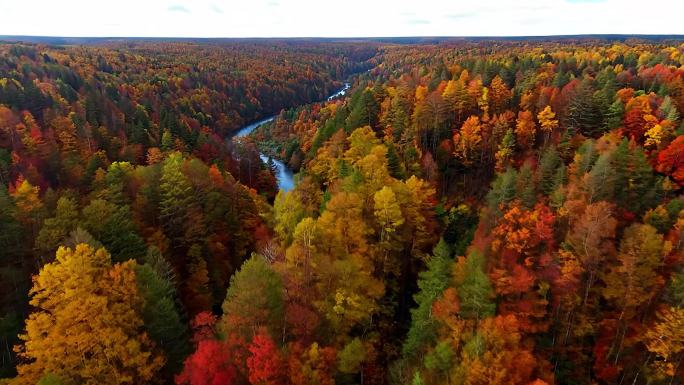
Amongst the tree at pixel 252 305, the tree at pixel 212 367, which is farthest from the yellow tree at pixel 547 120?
the tree at pixel 212 367

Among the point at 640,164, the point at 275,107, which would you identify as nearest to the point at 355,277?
the point at 640,164

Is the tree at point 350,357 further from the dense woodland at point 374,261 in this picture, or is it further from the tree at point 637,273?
the tree at point 637,273

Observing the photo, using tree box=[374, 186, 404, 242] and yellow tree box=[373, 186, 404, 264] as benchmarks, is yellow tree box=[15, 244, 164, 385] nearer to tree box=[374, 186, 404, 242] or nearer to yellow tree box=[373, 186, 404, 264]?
yellow tree box=[373, 186, 404, 264]

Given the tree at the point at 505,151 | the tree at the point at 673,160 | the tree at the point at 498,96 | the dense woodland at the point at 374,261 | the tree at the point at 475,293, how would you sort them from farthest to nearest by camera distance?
the tree at the point at 498,96, the tree at the point at 505,151, the tree at the point at 673,160, the tree at the point at 475,293, the dense woodland at the point at 374,261

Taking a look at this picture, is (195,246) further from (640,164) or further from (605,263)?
(640,164)

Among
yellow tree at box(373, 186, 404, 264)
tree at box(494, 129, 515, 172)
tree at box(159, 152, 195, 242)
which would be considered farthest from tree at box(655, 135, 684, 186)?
tree at box(159, 152, 195, 242)
